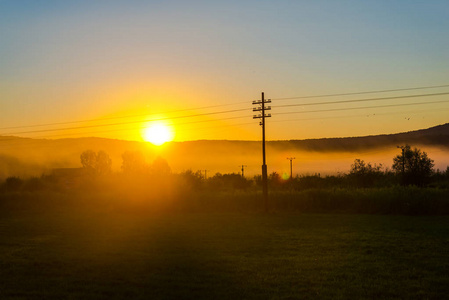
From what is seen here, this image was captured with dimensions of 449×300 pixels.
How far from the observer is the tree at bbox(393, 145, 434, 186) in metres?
97.3

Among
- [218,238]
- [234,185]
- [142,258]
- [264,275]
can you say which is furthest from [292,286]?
[234,185]

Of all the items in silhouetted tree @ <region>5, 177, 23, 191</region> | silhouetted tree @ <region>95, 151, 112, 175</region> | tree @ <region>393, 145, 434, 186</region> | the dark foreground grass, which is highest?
silhouetted tree @ <region>95, 151, 112, 175</region>

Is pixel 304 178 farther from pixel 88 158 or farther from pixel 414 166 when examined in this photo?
pixel 88 158

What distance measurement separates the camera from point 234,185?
122250 mm

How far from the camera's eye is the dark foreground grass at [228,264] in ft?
47.1

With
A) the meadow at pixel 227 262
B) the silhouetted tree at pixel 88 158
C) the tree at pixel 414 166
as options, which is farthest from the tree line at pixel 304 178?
the meadow at pixel 227 262

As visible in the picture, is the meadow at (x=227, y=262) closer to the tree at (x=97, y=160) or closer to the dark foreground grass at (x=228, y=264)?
the dark foreground grass at (x=228, y=264)

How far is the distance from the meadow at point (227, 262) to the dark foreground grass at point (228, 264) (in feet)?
0.13

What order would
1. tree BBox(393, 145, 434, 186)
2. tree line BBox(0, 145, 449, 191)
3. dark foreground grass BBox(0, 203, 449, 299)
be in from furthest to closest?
tree BBox(393, 145, 434, 186) → tree line BBox(0, 145, 449, 191) → dark foreground grass BBox(0, 203, 449, 299)

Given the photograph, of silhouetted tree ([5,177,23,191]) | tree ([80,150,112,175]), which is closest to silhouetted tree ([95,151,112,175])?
tree ([80,150,112,175])

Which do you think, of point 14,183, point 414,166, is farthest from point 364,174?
point 14,183

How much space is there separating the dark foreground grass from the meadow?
4 centimetres

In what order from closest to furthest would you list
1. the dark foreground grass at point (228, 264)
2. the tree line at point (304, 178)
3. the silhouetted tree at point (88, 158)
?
1. the dark foreground grass at point (228, 264)
2. the tree line at point (304, 178)
3. the silhouetted tree at point (88, 158)

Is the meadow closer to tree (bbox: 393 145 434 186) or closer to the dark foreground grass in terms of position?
the dark foreground grass
